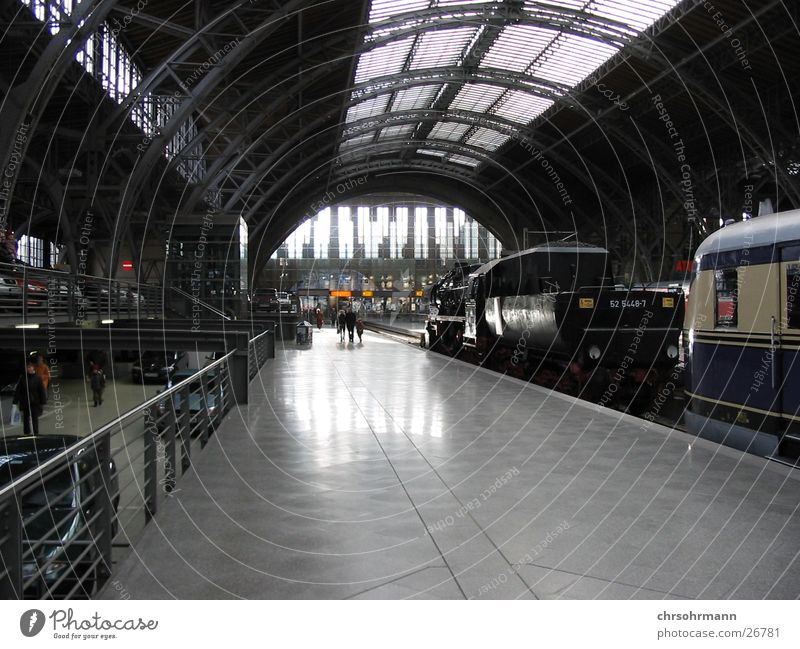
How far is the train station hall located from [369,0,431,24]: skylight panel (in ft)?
0.61

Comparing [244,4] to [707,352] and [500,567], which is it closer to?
[707,352]

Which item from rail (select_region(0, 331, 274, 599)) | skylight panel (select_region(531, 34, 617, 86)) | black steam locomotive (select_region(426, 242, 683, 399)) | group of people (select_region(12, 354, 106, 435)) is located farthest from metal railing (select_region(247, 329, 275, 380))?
skylight panel (select_region(531, 34, 617, 86))

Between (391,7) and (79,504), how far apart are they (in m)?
31.9

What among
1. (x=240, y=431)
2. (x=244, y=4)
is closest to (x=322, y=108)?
(x=244, y=4)

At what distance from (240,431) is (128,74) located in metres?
22.9

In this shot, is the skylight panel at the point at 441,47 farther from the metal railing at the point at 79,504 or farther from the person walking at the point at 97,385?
the metal railing at the point at 79,504

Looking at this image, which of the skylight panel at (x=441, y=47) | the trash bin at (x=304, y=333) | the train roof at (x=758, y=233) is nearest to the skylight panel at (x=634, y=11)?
the skylight panel at (x=441, y=47)

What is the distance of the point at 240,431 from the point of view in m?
10.7

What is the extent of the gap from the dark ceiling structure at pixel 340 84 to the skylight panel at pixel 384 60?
0.56 feet

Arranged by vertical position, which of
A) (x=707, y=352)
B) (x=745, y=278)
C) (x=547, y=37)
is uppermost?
(x=547, y=37)

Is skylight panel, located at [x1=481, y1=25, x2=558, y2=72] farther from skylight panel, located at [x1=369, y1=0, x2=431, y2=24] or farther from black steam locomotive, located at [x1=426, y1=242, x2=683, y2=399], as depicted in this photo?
black steam locomotive, located at [x1=426, y1=242, x2=683, y2=399]

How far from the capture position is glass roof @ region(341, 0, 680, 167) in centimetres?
3250

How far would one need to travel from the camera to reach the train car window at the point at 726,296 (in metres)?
9.48

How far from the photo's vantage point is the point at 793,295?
8320mm
